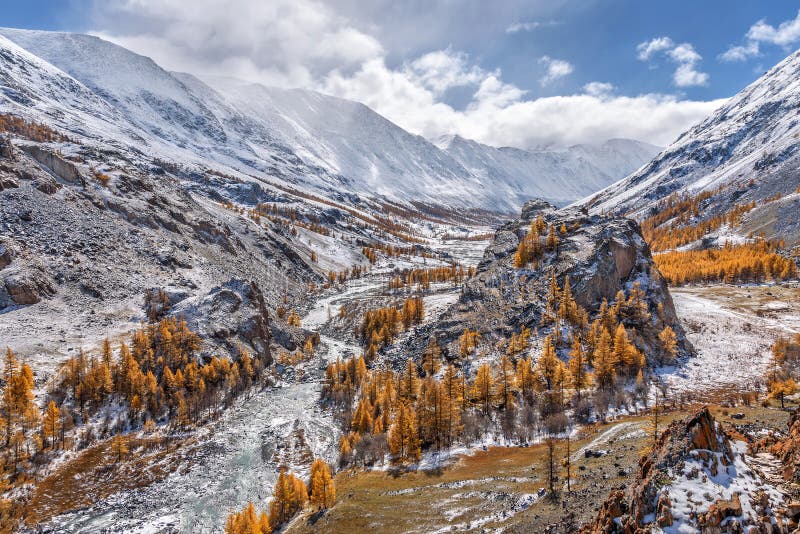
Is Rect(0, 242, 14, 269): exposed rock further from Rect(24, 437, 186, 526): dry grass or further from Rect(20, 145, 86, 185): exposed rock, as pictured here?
Rect(24, 437, 186, 526): dry grass

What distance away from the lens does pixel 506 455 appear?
63.1 m

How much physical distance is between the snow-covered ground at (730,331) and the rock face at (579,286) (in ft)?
21.9

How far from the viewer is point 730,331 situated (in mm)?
101375

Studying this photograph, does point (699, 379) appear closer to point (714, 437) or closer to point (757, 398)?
point (757, 398)

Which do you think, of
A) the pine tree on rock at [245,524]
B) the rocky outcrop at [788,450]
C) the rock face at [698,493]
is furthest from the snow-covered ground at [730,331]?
the pine tree on rock at [245,524]

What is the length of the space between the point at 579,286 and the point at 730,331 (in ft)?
127

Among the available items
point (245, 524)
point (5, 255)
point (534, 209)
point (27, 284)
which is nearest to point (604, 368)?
point (245, 524)

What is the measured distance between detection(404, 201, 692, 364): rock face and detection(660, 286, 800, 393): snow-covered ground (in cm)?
667

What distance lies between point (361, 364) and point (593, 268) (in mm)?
60329

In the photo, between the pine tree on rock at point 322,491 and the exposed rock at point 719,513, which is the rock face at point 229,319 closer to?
the pine tree on rock at point 322,491

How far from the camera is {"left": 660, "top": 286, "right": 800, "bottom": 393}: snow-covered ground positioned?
7938 centimetres

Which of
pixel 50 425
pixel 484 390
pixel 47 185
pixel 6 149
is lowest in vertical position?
pixel 484 390

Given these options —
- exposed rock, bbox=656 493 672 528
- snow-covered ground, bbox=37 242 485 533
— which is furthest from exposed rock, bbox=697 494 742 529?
snow-covered ground, bbox=37 242 485 533

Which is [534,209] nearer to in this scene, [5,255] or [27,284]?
[27,284]
